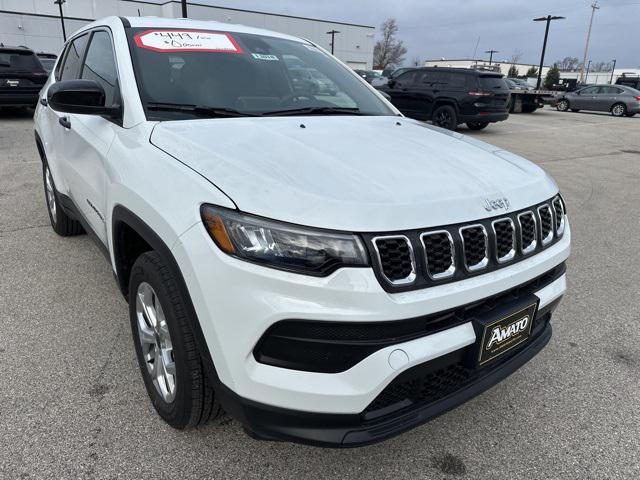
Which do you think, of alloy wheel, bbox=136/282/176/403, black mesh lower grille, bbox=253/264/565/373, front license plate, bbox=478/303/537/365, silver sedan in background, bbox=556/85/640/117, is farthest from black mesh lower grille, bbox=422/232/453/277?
silver sedan in background, bbox=556/85/640/117

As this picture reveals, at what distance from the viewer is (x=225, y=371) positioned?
1.61 meters

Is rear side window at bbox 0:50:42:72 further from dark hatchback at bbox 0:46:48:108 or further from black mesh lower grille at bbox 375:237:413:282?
black mesh lower grille at bbox 375:237:413:282

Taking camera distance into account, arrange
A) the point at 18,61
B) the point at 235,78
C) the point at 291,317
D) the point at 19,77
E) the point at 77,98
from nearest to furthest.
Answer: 1. the point at 291,317
2. the point at 77,98
3. the point at 235,78
4. the point at 19,77
5. the point at 18,61

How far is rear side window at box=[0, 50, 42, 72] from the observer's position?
11.3m

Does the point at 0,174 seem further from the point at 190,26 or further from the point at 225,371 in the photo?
the point at 225,371

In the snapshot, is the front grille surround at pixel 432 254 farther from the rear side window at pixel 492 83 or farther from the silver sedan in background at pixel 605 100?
the silver sedan in background at pixel 605 100

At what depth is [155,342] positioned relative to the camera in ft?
7.05

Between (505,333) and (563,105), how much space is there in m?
26.3

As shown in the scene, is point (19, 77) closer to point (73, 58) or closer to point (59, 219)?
point (59, 219)

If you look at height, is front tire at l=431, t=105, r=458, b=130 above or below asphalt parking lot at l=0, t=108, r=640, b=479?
above

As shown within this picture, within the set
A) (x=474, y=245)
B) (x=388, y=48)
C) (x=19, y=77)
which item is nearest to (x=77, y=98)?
(x=474, y=245)

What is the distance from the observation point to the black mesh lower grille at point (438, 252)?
162cm

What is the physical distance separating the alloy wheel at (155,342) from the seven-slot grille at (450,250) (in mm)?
958

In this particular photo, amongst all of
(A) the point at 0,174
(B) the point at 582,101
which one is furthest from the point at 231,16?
(A) the point at 0,174
